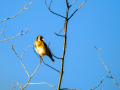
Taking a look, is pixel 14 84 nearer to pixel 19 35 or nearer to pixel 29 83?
pixel 29 83

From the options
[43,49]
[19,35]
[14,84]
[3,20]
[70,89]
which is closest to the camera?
[70,89]

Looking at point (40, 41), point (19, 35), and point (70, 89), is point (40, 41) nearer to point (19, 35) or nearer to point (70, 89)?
point (19, 35)

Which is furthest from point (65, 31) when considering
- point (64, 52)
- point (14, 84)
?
point (14, 84)

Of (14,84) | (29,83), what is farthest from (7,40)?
(14,84)

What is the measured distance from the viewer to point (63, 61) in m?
2.17

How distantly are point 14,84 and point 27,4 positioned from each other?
7.74 feet

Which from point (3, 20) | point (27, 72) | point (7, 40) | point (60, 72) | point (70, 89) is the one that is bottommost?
point (70, 89)

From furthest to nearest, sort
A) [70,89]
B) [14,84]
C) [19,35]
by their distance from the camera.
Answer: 1. [14,84]
2. [19,35]
3. [70,89]

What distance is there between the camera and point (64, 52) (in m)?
2.15

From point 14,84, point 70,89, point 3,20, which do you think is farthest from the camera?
point 14,84

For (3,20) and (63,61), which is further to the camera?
(3,20)

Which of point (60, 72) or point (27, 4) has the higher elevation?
point (27, 4)

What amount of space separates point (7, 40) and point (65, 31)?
198 cm

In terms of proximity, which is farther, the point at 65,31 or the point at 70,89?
the point at 70,89
